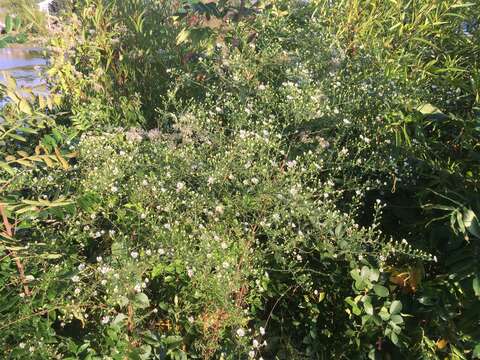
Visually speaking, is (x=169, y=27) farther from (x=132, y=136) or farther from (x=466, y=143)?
(x=466, y=143)

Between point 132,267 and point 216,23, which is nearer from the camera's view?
point 132,267

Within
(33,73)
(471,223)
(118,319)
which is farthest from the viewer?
(33,73)

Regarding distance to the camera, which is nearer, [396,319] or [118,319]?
[118,319]

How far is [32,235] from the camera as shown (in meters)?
2.11

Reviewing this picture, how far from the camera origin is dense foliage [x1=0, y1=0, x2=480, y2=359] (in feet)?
5.95

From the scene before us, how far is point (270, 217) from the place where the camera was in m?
2.04

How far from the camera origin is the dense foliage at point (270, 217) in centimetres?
181

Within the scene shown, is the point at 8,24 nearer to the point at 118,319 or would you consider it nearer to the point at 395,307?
the point at 118,319

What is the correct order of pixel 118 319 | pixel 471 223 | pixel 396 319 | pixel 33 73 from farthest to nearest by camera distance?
pixel 33 73
pixel 396 319
pixel 471 223
pixel 118 319

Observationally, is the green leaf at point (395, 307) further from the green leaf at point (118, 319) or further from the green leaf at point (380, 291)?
the green leaf at point (118, 319)

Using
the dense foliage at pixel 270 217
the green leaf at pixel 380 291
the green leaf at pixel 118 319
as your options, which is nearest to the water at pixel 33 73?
the dense foliage at pixel 270 217

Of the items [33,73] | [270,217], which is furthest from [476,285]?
[33,73]

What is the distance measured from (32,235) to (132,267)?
2.10 ft

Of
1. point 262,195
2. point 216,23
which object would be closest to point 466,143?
point 262,195
